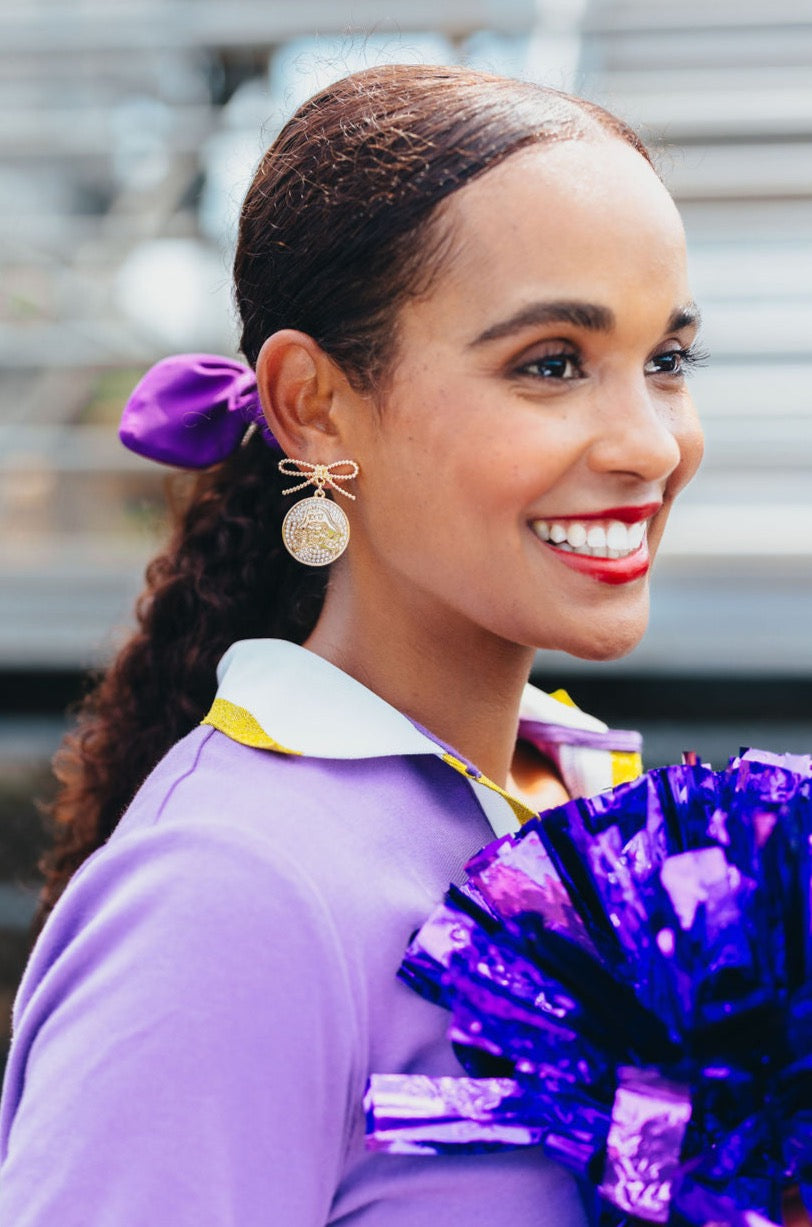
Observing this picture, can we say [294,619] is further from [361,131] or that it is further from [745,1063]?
[745,1063]

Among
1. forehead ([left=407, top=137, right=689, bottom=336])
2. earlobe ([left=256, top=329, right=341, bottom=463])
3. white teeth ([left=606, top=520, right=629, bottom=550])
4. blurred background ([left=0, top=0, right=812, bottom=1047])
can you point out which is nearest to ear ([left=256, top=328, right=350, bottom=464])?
earlobe ([left=256, top=329, right=341, bottom=463])

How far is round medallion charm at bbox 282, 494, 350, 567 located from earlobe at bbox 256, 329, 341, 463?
0.14 ft

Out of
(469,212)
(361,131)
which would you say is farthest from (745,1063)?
(361,131)

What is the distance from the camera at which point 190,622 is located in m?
1.41

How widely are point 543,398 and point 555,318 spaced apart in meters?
0.06

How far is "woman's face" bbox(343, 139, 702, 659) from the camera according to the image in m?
0.99

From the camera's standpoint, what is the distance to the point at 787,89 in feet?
14.1

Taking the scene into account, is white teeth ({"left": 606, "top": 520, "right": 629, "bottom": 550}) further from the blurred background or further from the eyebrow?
the blurred background

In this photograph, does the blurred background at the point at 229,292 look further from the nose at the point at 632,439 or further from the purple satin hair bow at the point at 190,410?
the nose at the point at 632,439

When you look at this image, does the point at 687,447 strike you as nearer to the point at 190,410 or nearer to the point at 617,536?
the point at 617,536

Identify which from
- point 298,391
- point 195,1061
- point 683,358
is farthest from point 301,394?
point 195,1061

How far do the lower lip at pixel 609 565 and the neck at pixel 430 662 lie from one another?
0.14 metres

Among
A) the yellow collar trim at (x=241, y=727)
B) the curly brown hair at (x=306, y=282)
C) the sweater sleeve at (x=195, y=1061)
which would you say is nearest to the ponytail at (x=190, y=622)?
the curly brown hair at (x=306, y=282)

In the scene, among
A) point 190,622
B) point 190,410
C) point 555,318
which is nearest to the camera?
point 555,318
